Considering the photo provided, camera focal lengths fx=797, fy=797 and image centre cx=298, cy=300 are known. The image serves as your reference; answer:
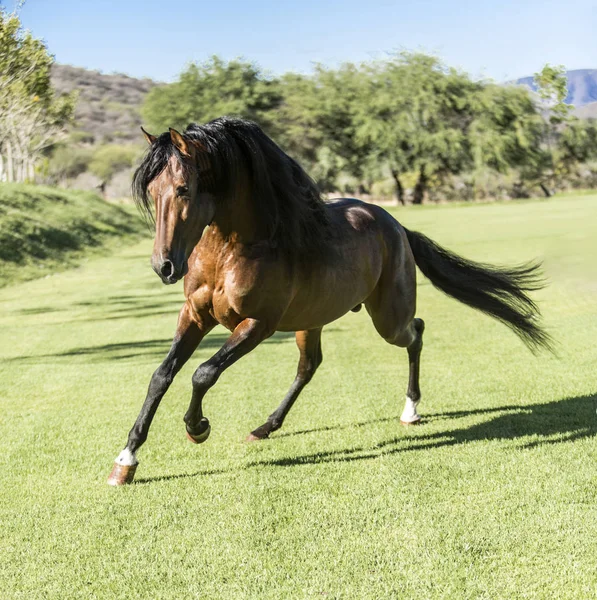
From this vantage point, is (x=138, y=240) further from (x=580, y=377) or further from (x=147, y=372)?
(x=580, y=377)

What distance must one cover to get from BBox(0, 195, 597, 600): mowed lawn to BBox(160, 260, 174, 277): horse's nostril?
53.1 inches

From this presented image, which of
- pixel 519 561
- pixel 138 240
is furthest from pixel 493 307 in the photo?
pixel 138 240

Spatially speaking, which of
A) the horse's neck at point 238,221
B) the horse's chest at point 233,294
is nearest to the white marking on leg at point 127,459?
the horse's chest at point 233,294

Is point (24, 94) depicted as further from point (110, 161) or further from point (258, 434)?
point (110, 161)

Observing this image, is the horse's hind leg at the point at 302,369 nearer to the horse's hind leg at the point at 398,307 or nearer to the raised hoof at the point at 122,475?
the horse's hind leg at the point at 398,307

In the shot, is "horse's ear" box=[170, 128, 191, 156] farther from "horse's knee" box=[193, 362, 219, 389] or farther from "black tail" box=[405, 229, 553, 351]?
"black tail" box=[405, 229, 553, 351]

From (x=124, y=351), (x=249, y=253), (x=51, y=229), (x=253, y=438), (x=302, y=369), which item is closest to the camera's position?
(x=249, y=253)

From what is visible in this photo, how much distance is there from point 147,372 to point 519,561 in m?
5.84

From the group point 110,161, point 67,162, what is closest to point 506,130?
point 67,162

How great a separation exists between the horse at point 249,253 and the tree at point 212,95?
207 ft

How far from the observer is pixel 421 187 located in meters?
67.1

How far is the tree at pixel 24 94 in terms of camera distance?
1834 centimetres

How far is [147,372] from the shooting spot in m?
8.88

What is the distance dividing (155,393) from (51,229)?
22.6 meters
